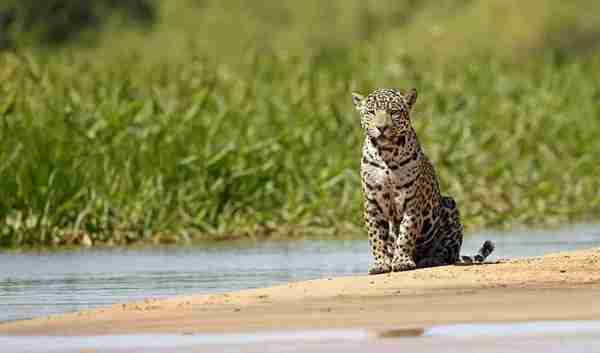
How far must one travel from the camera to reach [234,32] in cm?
3675

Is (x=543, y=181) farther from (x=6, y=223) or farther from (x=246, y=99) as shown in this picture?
(x=6, y=223)

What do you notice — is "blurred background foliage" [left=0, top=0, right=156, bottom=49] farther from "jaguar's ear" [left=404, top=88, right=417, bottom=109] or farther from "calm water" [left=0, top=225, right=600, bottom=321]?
"jaguar's ear" [left=404, top=88, right=417, bottom=109]

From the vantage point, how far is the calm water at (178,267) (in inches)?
491

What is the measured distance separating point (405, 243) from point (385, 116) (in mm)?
803

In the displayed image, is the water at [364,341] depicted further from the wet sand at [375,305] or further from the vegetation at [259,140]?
the vegetation at [259,140]

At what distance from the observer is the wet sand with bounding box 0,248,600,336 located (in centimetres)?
964

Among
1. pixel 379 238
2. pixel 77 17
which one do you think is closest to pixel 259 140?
pixel 379 238

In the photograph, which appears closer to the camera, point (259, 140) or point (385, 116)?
point (385, 116)

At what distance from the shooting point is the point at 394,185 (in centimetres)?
1227

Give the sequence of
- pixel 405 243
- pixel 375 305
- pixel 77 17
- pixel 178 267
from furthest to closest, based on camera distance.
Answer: pixel 77 17 < pixel 178 267 < pixel 405 243 < pixel 375 305

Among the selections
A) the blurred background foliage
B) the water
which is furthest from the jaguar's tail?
the blurred background foliage

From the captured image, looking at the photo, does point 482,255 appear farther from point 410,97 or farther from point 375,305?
point 375,305

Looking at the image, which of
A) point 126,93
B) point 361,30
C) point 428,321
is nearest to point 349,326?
point 428,321

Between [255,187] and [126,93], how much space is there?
2.22 metres
